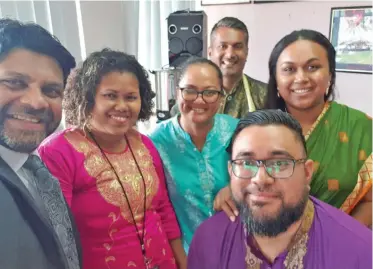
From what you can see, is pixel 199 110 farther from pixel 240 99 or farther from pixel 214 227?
pixel 240 99

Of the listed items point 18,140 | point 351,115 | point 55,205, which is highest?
point 18,140

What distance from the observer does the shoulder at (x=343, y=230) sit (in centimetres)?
101

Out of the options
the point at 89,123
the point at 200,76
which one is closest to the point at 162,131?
the point at 200,76

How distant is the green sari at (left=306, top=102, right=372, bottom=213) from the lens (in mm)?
1449

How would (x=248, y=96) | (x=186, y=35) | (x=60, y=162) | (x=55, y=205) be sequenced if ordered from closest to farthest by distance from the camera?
(x=55, y=205) < (x=60, y=162) < (x=248, y=96) < (x=186, y=35)

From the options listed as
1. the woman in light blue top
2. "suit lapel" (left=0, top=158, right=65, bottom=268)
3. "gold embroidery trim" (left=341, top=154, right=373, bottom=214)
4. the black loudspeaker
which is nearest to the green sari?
"gold embroidery trim" (left=341, top=154, right=373, bottom=214)

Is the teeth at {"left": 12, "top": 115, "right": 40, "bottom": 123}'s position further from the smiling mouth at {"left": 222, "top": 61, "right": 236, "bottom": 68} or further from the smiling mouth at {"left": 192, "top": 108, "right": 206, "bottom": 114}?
the smiling mouth at {"left": 222, "top": 61, "right": 236, "bottom": 68}

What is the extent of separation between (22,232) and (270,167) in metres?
0.66

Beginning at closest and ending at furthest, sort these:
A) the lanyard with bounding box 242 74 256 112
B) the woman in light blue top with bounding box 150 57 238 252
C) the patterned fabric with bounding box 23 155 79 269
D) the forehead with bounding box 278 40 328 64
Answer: the patterned fabric with bounding box 23 155 79 269
the forehead with bounding box 278 40 328 64
the woman in light blue top with bounding box 150 57 238 252
the lanyard with bounding box 242 74 256 112

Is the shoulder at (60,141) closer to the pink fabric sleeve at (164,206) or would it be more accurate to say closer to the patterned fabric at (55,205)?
the patterned fabric at (55,205)

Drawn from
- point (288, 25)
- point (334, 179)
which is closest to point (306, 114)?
point (334, 179)

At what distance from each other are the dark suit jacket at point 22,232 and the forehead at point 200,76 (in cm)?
83

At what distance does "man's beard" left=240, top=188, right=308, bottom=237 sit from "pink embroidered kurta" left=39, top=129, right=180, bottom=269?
42cm

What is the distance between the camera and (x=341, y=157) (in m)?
1.47
